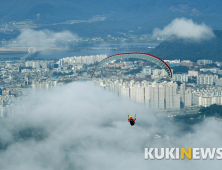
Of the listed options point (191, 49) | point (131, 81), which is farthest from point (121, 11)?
point (131, 81)

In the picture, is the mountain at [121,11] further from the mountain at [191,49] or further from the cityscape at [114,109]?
the cityscape at [114,109]

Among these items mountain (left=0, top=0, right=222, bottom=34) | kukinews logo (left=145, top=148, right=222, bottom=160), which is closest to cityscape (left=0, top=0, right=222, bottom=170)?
kukinews logo (left=145, top=148, right=222, bottom=160)

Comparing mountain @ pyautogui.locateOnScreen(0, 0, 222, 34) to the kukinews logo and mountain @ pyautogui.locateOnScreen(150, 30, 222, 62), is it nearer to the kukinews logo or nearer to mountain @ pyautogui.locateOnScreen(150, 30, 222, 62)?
mountain @ pyautogui.locateOnScreen(150, 30, 222, 62)

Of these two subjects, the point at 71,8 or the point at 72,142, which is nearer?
the point at 72,142

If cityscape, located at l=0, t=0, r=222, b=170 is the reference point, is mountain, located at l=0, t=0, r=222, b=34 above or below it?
above

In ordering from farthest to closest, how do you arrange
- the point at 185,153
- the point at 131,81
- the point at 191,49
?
the point at 191,49
the point at 131,81
the point at 185,153

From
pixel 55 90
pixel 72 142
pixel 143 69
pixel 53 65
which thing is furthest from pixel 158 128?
pixel 53 65

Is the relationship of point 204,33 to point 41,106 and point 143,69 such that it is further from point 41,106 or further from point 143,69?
point 41,106

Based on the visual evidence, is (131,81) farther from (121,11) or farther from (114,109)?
(121,11)

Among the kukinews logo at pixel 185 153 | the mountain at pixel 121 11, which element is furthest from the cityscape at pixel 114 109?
the mountain at pixel 121 11
